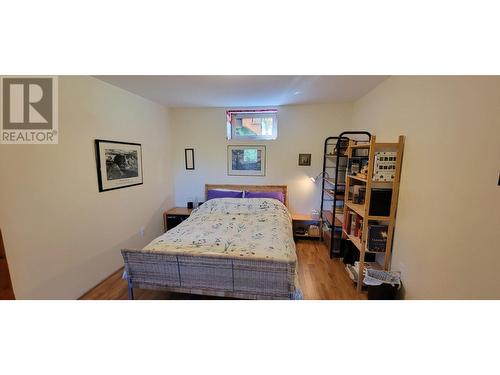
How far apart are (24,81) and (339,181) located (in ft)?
11.0

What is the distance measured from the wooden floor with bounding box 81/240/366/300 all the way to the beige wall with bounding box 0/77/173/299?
159 millimetres

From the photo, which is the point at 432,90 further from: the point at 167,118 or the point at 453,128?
the point at 167,118

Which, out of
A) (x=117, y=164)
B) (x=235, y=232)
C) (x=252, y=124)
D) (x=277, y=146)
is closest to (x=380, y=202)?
(x=235, y=232)

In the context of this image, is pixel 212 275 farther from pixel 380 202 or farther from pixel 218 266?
pixel 380 202

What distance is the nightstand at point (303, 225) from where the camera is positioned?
3.18 meters

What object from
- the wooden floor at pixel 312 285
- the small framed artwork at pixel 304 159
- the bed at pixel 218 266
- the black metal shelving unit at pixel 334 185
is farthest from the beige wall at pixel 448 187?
the small framed artwork at pixel 304 159

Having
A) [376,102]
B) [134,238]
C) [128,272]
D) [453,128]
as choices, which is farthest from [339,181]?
[134,238]

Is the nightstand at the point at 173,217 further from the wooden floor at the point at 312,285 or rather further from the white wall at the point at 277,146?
the wooden floor at the point at 312,285

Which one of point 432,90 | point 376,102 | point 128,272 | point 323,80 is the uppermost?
point 323,80

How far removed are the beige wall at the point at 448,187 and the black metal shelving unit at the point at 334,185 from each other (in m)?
0.79

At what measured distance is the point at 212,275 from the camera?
158cm

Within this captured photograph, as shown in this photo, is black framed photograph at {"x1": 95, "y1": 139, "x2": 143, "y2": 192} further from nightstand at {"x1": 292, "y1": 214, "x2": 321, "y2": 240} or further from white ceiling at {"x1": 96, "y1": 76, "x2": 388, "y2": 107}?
nightstand at {"x1": 292, "y1": 214, "x2": 321, "y2": 240}

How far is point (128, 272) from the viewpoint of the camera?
1650 mm

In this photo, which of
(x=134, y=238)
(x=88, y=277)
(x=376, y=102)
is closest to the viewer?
(x=88, y=277)
